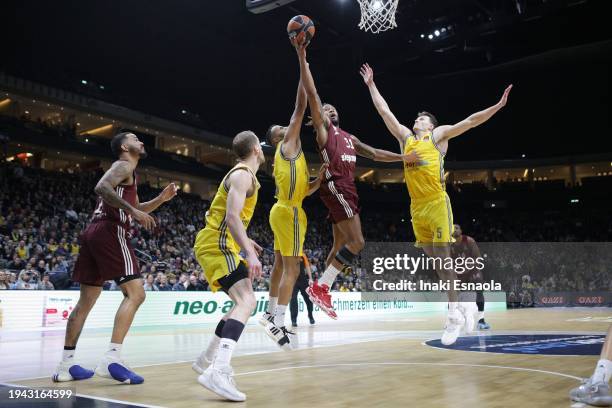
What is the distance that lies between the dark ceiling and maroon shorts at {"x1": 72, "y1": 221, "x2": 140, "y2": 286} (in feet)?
56.4

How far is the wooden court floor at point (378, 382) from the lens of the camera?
3.77 m

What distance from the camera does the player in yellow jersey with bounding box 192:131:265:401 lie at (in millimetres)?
3830

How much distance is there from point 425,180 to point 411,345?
2427 millimetres

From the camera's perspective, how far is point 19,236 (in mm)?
16203

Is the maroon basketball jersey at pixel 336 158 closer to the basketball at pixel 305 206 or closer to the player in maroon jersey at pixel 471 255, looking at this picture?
the basketball at pixel 305 206

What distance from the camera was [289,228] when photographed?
6.16m

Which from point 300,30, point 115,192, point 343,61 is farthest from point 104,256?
point 343,61

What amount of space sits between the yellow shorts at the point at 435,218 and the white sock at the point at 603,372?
10.1 ft

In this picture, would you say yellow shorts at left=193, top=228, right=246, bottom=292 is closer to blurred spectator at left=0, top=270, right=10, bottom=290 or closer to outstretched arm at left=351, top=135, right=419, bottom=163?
outstretched arm at left=351, top=135, right=419, bottom=163

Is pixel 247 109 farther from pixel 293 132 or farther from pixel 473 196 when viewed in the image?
pixel 293 132

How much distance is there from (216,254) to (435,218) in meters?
3.19

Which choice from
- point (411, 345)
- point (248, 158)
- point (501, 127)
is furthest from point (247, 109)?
point (248, 158)

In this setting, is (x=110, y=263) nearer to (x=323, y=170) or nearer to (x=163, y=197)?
(x=163, y=197)

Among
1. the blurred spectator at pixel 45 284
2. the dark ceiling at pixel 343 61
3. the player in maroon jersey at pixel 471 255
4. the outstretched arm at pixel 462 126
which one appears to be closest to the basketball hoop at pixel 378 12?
the outstretched arm at pixel 462 126
